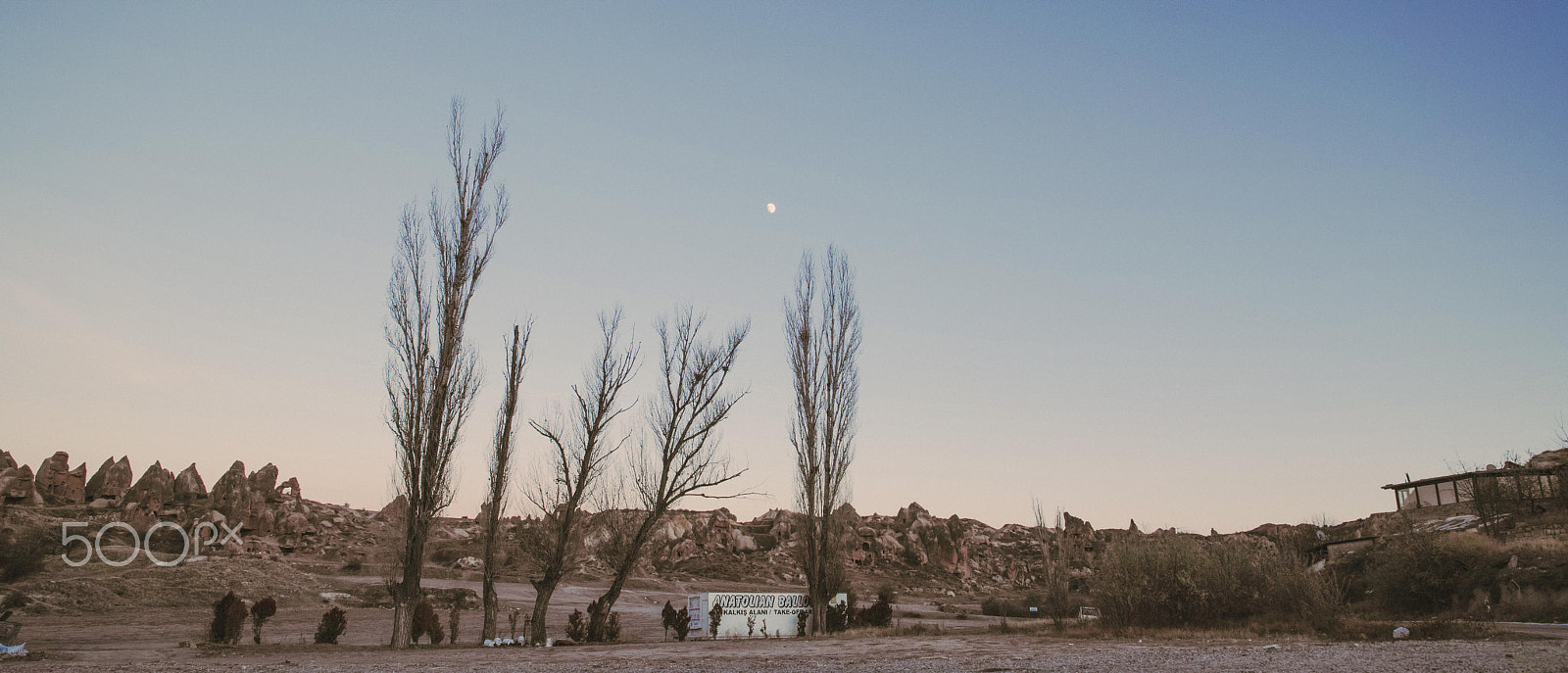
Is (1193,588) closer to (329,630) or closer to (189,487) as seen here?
(329,630)

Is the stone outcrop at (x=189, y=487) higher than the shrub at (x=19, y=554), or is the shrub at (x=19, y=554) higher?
the stone outcrop at (x=189, y=487)

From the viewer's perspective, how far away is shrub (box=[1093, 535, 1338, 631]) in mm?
19094

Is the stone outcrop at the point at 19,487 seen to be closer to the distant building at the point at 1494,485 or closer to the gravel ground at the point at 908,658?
the gravel ground at the point at 908,658

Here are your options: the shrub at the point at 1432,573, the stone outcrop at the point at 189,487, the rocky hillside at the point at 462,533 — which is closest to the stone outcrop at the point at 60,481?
the rocky hillside at the point at 462,533

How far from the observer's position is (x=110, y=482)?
5575 centimetres

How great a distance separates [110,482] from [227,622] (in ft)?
171

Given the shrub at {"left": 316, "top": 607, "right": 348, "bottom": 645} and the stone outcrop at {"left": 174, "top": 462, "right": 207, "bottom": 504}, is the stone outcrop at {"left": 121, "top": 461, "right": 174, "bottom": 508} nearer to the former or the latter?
the stone outcrop at {"left": 174, "top": 462, "right": 207, "bottom": 504}

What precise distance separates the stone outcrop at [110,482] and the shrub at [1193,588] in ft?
205

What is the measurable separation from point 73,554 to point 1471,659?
51131mm

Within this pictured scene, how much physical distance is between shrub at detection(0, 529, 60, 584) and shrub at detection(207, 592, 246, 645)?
69.2 feet

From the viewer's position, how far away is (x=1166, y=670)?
9.75 m

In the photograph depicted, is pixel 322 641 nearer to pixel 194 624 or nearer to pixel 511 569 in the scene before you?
pixel 194 624

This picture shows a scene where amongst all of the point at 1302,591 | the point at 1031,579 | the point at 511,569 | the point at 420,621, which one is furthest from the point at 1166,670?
the point at 1031,579

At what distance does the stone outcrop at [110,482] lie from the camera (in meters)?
55.4
